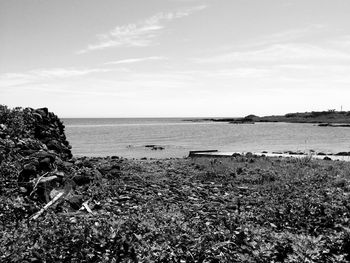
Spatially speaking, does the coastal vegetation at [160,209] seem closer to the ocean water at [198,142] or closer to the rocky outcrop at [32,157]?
the rocky outcrop at [32,157]

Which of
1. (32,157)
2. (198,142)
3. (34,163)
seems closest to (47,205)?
(34,163)

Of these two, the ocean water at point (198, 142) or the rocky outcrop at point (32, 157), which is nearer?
the rocky outcrop at point (32, 157)

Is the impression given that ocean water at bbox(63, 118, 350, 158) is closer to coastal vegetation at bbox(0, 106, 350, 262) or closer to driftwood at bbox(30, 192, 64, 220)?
coastal vegetation at bbox(0, 106, 350, 262)

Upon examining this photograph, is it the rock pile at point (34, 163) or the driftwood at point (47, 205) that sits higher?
the rock pile at point (34, 163)

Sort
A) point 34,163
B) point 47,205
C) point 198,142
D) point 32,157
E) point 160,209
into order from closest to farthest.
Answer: point 47,205 < point 160,209 < point 34,163 < point 32,157 < point 198,142

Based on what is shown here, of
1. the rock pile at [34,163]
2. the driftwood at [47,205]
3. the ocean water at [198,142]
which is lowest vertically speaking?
the ocean water at [198,142]

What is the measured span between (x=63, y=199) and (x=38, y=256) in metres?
4.08

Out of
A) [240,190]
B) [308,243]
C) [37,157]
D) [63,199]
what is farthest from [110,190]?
[308,243]

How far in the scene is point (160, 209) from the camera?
9.22m

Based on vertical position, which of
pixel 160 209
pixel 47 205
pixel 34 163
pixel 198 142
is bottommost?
pixel 198 142

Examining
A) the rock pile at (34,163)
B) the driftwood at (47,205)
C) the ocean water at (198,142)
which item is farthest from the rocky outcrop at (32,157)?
the ocean water at (198,142)

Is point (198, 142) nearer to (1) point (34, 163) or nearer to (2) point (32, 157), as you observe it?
(2) point (32, 157)

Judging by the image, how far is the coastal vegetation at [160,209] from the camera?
5.33 m

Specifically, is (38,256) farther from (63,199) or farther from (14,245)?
(63,199)
